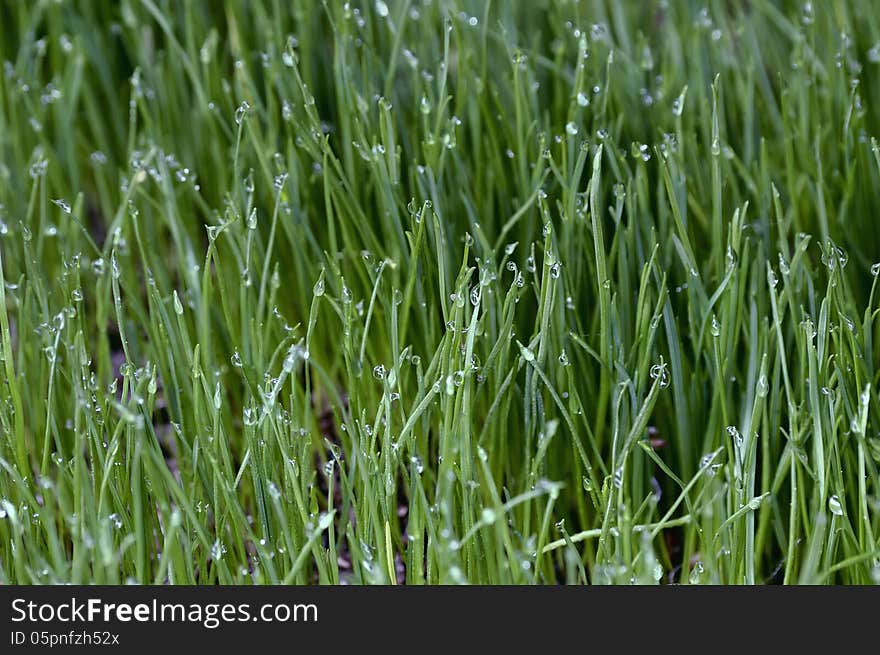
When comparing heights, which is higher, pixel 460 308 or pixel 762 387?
pixel 460 308

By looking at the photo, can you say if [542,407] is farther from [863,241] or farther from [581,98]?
[863,241]

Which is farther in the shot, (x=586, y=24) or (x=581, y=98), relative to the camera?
(x=586, y=24)

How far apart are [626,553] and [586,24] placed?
864 millimetres

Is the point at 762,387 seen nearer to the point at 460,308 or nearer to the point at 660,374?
the point at 660,374

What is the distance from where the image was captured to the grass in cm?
101

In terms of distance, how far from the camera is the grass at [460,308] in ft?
3.32

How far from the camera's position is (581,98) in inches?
49.9

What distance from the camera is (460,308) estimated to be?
995 mm

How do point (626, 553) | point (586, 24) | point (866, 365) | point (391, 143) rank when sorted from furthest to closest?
point (586, 24), point (391, 143), point (866, 365), point (626, 553)

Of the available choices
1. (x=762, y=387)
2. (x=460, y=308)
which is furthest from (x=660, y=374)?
(x=460, y=308)

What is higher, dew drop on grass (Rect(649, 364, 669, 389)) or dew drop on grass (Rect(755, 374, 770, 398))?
dew drop on grass (Rect(649, 364, 669, 389))

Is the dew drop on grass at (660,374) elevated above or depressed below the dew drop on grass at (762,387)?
above
